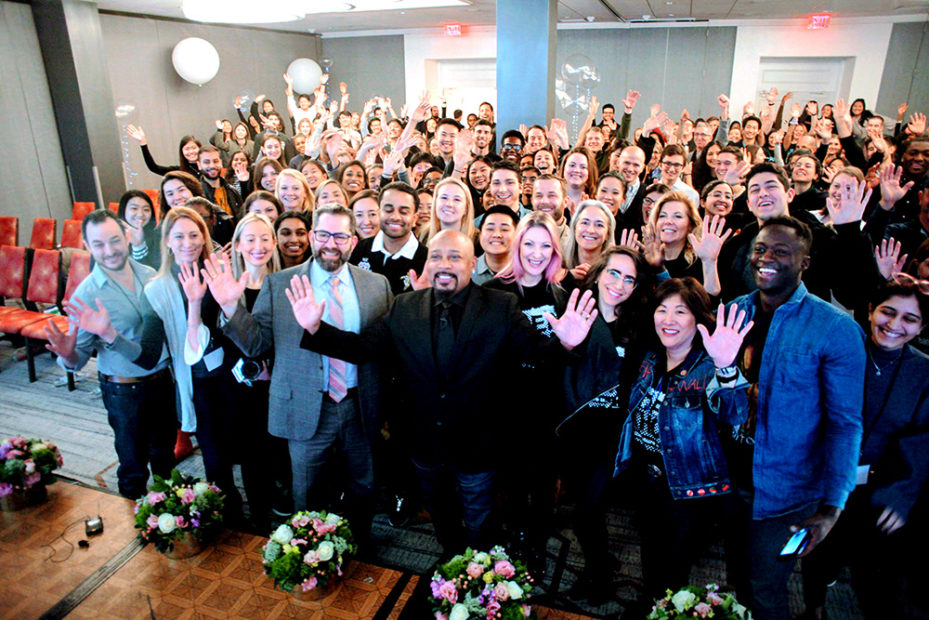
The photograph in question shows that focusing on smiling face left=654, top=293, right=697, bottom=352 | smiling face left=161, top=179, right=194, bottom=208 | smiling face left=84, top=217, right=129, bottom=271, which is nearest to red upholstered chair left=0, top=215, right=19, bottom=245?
smiling face left=161, top=179, right=194, bottom=208

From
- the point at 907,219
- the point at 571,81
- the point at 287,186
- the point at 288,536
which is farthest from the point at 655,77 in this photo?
the point at 288,536

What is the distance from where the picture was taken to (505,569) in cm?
180

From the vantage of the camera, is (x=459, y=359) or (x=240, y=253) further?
(x=240, y=253)

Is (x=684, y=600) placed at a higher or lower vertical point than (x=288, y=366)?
lower

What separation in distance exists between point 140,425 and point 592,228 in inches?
94.7

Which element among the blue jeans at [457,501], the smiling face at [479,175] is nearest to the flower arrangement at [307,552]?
the blue jeans at [457,501]

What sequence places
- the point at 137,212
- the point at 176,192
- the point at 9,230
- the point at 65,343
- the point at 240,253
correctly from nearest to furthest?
the point at 65,343
the point at 240,253
the point at 137,212
the point at 176,192
the point at 9,230

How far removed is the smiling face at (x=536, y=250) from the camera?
8.07 ft

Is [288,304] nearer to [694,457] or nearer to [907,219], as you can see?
[694,457]

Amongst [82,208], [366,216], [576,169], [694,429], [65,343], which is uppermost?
[576,169]

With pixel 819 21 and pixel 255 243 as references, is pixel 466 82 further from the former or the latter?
pixel 255 243

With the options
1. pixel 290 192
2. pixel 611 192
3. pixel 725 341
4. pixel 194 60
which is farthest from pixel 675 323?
pixel 194 60

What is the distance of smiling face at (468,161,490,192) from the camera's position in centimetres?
454

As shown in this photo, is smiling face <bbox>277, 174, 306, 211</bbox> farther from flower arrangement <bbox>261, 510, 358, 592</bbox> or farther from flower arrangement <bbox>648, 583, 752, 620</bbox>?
flower arrangement <bbox>648, 583, 752, 620</bbox>
